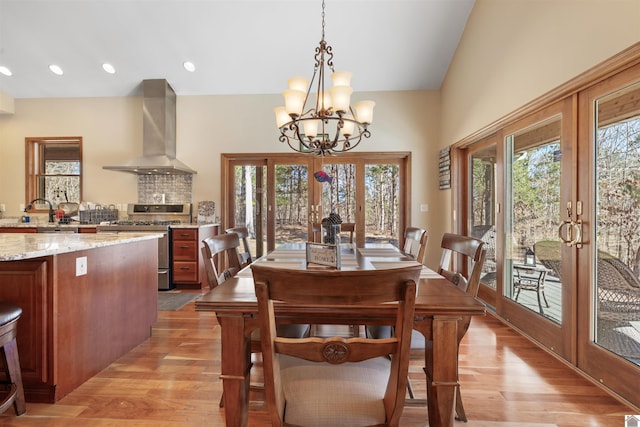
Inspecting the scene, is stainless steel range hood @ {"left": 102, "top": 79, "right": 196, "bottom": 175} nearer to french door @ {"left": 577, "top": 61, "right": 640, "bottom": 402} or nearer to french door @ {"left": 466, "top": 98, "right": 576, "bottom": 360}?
french door @ {"left": 466, "top": 98, "right": 576, "bottom": 360}

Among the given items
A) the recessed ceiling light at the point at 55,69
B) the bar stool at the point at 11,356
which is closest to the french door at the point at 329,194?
the recessed ceiling light at the point at 55,69

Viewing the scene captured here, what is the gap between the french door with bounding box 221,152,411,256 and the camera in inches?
181

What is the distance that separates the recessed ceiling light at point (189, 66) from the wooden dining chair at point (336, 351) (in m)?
4.15

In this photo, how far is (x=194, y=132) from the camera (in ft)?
15.3

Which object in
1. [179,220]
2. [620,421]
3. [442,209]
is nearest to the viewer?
[620,421]

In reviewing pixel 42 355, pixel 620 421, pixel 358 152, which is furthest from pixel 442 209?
pixel 42 355

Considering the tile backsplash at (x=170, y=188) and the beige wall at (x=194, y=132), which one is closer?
the beige wall at (x=194, y=132)

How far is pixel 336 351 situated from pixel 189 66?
14.4ft

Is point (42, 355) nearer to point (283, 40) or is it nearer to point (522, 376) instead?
point (522, 376)

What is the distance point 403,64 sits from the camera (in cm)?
406

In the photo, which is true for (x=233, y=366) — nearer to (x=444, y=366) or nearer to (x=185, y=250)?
(x=444, y=366)

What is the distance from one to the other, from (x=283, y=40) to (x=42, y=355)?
12.2 feet

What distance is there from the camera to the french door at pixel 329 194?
4594 millimetres

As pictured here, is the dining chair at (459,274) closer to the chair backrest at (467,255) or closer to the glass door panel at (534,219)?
the chair backrest at (467,255)
